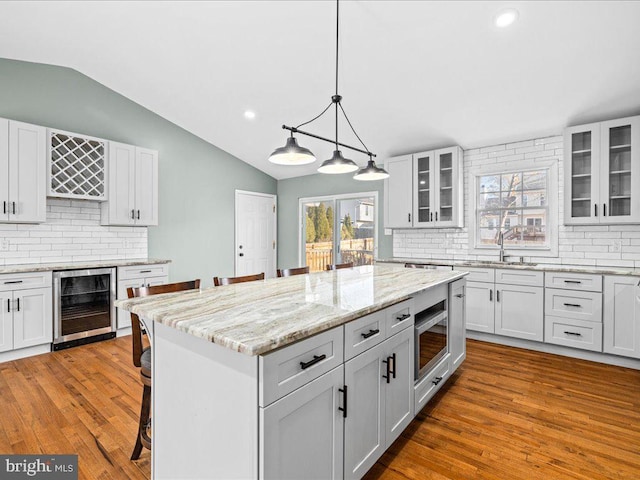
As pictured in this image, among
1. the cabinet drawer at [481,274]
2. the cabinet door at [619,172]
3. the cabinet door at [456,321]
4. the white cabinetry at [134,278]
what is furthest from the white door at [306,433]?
the cabinet door at [619,172]

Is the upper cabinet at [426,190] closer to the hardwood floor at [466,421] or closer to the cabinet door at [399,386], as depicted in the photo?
the hardwood floor at [466,421]

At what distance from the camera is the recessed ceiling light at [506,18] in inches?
97.4

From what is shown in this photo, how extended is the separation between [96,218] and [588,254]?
5986 mm

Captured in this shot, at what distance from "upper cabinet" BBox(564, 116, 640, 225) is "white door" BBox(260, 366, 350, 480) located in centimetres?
362

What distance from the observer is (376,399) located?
1656 mm

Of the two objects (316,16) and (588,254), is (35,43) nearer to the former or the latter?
(316,16)

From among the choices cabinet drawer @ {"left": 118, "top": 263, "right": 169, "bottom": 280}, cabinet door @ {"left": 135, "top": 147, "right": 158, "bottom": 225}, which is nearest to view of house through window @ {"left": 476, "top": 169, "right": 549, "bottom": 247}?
cabinet drawer @ {"left": 118, "top": 263, "right": 169, "bottom": 280}

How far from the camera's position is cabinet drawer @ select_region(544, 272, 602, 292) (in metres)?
3.28

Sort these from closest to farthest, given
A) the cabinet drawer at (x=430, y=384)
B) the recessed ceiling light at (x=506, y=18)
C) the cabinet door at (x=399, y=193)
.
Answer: the cabinet drawer at (x=430, y=384) < the recessed ceiling light at (x=506, y=18) < the cabinet door at (x=399, y=193)

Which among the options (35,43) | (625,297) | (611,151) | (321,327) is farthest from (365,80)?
(35,43)

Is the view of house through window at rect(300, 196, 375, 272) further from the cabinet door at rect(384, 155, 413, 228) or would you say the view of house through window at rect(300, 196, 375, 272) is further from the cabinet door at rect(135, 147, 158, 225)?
the cabinet door at rect(135, 147, 158, 225)

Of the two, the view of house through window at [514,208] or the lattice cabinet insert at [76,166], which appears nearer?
the lattice cabinet insert at [76,166]

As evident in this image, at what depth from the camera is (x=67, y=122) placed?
408 centimetres

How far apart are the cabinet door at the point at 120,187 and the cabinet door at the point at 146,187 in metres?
0.06
